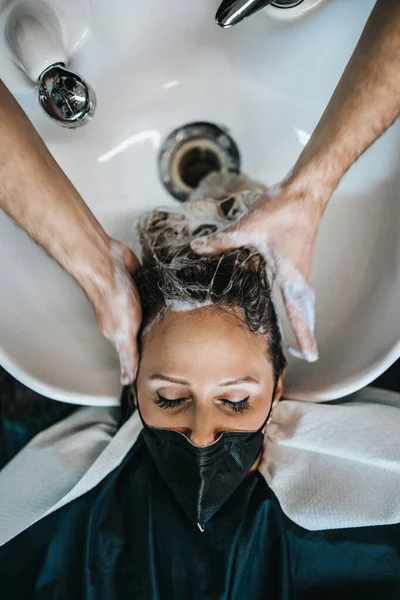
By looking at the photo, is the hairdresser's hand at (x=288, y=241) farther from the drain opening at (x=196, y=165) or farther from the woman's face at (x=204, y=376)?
the drain opening at (x=196, y=165)

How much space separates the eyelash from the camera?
1036mm

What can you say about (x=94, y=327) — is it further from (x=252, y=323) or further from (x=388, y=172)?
(x=388, y=172)

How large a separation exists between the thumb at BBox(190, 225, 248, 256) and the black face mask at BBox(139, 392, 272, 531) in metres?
0.35

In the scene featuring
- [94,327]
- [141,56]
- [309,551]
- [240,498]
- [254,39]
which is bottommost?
[309,551]

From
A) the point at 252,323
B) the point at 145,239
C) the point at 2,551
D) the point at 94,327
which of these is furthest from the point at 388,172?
the point at 2,551

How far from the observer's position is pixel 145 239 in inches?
50.3

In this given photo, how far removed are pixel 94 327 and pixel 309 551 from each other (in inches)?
24.8

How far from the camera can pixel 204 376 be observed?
99 centimetres

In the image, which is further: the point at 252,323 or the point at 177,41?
the point at 177,41

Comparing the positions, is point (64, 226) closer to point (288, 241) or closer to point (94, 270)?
point (94, 270)

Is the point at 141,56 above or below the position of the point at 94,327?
above

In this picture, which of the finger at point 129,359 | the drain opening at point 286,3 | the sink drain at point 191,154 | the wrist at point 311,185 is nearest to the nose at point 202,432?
the finger at point 129,359

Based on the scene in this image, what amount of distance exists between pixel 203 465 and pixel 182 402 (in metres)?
0.12

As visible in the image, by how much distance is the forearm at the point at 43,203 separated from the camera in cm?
93
